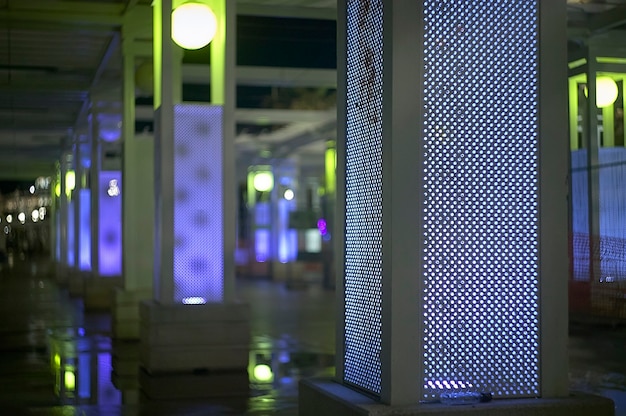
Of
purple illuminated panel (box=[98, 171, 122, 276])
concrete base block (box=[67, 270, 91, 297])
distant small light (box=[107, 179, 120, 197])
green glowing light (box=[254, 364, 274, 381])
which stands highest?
distant small light (box=[107, 179, 120, 197])

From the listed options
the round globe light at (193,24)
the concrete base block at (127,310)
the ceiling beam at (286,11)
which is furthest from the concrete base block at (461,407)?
the ceiling beam at (286,11)

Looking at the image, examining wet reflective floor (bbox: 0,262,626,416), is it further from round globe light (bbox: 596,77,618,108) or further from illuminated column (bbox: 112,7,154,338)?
round globe light (bbox: 596,77,618,108)

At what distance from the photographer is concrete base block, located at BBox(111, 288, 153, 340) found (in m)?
14.3

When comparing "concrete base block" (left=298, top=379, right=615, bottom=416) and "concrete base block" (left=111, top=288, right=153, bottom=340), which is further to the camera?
"concrete base block" (left=111, top=288, right=153, bottom=340)

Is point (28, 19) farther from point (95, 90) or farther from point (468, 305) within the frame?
point (468, 305)

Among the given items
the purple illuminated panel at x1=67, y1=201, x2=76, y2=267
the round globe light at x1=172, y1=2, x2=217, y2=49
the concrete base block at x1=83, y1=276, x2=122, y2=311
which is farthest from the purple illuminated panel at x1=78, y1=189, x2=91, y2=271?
the round globe light at x1=172, y1=2, x2=217, y2=49

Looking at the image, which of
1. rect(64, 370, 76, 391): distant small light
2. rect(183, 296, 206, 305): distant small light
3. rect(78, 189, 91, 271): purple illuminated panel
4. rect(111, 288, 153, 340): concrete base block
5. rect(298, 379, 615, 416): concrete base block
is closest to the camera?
rect(298, 379, 615, 416): concrete base block

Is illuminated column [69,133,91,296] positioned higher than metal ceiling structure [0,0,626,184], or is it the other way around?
metal ceiling structure [0,0,626,184]

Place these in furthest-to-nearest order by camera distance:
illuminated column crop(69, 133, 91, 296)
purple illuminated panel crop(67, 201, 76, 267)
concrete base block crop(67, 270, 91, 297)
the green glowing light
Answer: purple illuminated panel crop(67, 201, 76, 267), concrete base block crop(67, 270, 91, 297), illuminated column crop(69, 133, 91, 296), the green glowing light

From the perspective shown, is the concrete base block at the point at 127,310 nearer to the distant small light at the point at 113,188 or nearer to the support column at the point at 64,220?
the distant small light at the point at 113,188

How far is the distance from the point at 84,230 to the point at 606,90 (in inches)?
603

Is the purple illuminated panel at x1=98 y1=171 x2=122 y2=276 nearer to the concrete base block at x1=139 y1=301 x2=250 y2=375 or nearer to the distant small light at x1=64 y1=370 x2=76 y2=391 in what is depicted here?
the distant small light at x1=64 y1=370 x2=76 y2=391

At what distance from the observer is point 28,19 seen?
14.3 metres

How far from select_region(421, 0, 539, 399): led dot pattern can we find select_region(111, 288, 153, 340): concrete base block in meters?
9.51
